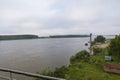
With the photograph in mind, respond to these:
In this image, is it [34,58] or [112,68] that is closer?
[112,68]

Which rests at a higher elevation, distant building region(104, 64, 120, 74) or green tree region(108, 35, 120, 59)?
green tree region(108, 35, 120, 59)

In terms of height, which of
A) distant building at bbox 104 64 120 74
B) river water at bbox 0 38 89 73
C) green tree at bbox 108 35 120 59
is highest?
green tree at bbox 108 35 120 59

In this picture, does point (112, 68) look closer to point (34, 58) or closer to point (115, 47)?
point (115, 47)

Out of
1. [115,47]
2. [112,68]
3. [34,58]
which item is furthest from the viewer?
[34,58]

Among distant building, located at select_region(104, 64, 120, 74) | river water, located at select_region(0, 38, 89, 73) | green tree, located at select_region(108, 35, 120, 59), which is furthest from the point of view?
river water, located at select_region(0, 38, 89, 73)

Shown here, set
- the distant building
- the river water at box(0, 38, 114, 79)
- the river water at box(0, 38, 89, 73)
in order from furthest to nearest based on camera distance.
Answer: the river water at box(0, 38, 89, 73)
the river water at box(0, 38, 114, 79)
the distant building

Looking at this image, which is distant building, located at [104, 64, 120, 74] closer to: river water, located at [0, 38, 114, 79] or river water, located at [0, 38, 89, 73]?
river water, located at [0, 38, 114, 79]

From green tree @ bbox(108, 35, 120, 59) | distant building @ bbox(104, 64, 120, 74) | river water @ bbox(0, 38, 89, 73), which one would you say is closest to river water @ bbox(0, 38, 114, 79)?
river water @ bbox(0, 38, 89, 73)

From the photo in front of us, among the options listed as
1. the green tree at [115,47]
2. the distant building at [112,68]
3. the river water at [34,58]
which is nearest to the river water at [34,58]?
the river water at [34,58]

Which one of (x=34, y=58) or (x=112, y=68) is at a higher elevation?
(x=112, y=68)

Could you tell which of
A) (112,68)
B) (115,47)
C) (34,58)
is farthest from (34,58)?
(112,68)

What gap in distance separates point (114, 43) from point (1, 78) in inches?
1324

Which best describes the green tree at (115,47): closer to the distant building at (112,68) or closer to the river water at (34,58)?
the distant building at (112,68)

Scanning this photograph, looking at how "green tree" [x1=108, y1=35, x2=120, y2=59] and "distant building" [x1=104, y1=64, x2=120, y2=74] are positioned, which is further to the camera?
"green tree" [x1=108, y1=35, x2=120, y2=59]
